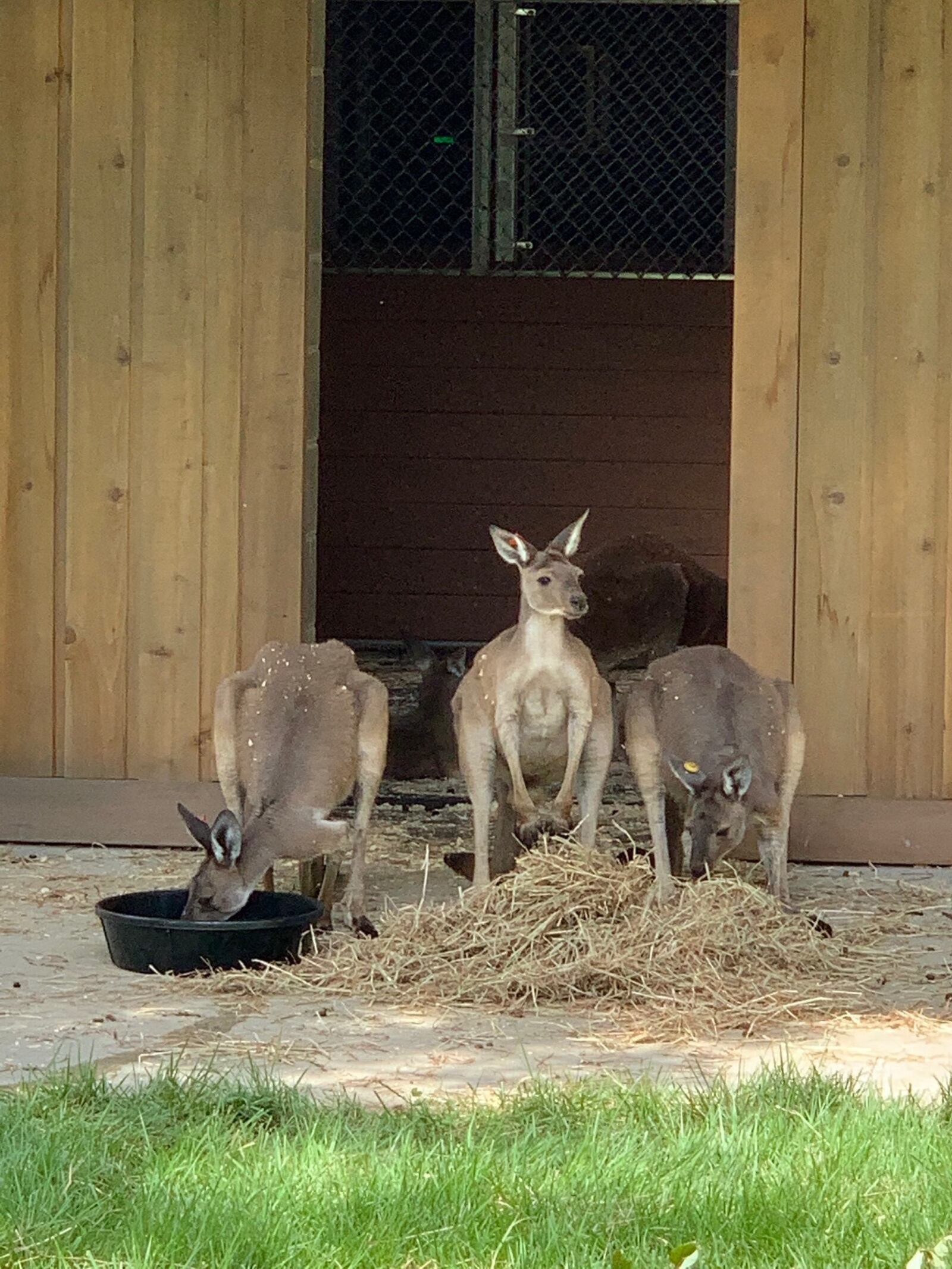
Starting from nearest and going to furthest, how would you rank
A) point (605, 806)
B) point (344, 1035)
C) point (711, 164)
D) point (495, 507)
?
1. point (344, 1035)
2. point (605, 806)
3. point (711, 164)
4. point (495, 507)

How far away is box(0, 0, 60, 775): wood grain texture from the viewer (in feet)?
24.5

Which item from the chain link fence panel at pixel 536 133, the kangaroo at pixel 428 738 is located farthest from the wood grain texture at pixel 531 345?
the kangaroo at pixel 428 738

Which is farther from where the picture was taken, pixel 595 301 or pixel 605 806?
pixel 595 301

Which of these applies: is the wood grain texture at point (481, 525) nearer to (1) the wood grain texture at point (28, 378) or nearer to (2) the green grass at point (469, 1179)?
(1) the wood grain texture at point (28, 378)

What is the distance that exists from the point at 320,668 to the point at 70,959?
53.0 inches

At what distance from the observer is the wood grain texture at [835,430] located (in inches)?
286

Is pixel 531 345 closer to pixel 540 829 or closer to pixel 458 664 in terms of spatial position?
pixel 458 664

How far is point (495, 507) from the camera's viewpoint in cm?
1377

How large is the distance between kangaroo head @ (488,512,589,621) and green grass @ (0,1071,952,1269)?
2582mm

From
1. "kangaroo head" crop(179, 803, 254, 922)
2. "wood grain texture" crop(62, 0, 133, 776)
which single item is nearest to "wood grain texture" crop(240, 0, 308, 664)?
"wood grain texture" crop(62, 0, 133, 776)

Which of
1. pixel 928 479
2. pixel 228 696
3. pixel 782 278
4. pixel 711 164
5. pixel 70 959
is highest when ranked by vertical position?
pixel 711 164

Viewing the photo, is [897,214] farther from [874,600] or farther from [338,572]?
[338,572]

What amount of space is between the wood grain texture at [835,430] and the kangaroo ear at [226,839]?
2.36 m

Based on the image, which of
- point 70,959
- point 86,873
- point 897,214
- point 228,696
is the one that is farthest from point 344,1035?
point 897,214
